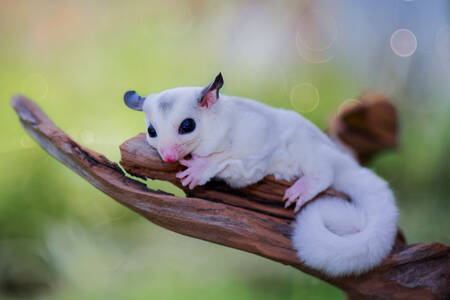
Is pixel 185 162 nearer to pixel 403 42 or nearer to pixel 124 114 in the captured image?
pixel 124 114

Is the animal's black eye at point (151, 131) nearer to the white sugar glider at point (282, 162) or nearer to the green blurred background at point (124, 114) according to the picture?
the white sugar glider at point (282, 162)

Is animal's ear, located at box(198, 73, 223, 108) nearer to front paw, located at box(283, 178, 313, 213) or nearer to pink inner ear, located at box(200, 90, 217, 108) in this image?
pink inner ear, located at box(200, 90, 217, 108)

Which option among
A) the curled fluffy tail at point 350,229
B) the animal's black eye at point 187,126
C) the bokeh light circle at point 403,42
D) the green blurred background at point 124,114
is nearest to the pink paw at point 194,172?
the animal's black eye at point 187,126

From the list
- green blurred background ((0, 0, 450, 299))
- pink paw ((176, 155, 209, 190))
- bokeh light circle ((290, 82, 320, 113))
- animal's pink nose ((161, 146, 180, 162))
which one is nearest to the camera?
animal's pink nose ((161, 146, 180, 162))

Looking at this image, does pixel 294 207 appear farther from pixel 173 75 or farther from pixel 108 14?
pixel 108 14

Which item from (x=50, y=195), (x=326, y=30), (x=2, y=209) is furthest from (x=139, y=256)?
(x=326, y=30)

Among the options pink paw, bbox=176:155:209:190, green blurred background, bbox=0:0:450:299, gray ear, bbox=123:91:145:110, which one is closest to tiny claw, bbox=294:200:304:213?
pink paw, bbox=176:155:209:190
